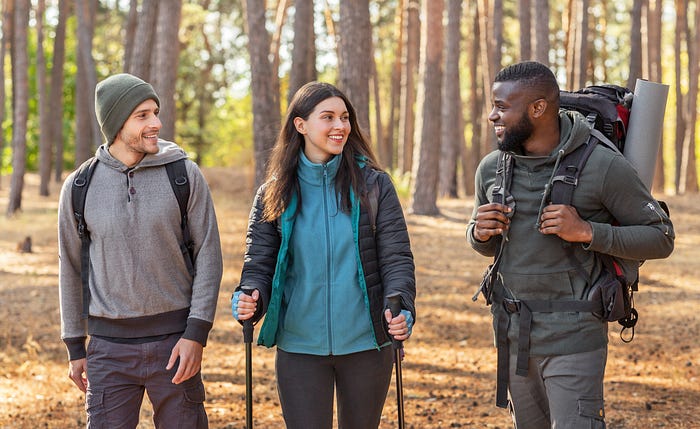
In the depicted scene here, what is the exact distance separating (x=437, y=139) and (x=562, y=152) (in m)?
16.6

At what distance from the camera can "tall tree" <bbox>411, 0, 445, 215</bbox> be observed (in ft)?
65.0

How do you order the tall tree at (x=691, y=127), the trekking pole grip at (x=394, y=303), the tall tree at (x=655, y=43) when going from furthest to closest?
the tall tree at (x=691, y=127)
the tall tree at (x=655, y=43)
the trekking pole grip at (x=394, y=303)

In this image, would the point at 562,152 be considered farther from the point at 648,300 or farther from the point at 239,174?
the point at 239,174

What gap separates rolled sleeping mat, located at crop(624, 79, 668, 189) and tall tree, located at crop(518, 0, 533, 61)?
1577cm

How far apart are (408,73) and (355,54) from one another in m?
17.1

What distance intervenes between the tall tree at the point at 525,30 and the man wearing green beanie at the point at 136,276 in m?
16.2

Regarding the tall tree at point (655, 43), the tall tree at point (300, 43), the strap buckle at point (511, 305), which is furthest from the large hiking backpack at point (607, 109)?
the tall tree at point (655, 43)

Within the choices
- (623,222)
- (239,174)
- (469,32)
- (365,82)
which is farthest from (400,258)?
(469,32)

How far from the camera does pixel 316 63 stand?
31.4 m

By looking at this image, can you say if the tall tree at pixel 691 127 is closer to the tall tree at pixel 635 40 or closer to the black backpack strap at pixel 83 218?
the tall tree at pixel 635 40

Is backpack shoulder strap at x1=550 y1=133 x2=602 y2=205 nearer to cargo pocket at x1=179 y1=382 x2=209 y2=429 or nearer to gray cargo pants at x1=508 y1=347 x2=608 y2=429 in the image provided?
gray cargo pants at x1=508 y1=347 x2=608 y2=429

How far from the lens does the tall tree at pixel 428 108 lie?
780 inches

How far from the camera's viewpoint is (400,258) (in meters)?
4.11

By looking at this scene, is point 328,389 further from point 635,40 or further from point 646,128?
point 635,40
